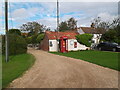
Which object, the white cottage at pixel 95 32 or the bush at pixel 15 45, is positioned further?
the white cottage at pixel 95 32

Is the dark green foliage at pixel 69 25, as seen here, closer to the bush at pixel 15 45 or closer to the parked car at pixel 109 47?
the parked car at pixel 109 47

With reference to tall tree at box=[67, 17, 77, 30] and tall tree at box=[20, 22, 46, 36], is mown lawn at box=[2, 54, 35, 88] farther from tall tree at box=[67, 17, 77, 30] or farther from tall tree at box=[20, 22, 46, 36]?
tall tree at box=[67, 17, 77, 30]

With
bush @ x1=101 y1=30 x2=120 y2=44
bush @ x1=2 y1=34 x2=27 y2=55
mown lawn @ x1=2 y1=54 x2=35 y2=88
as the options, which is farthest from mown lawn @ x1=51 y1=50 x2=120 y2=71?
bush @ x1=101 y1=30 x2=120 y2=44

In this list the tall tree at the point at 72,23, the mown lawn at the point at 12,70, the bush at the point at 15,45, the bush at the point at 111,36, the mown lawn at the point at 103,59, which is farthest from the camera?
the tall tree at the point at 72,23

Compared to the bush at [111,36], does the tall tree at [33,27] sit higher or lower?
higher

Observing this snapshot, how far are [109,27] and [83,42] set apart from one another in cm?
1724

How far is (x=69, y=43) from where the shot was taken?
27531mm

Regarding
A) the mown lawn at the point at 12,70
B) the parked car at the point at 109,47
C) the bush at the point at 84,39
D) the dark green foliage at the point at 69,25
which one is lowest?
the mown lawn at the point at 12,70

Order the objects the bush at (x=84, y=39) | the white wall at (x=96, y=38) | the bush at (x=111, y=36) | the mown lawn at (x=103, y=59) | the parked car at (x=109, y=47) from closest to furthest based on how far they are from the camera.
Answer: the mown lawn at (x=103, y=59)
the parked car at (x=109, y=47)
the bush at (x=84, y=39)
the bush at (x=111, y=36)
the white wall at (x=96, y=38)

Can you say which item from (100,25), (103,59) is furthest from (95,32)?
(103,59)

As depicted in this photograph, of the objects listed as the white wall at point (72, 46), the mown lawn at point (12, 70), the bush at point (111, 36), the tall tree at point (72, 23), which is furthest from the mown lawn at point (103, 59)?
the tall tree at point (72, 23)

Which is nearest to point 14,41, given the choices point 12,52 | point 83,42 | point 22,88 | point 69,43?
point 12,52

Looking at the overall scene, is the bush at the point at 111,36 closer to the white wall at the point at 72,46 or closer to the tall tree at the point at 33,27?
the white wall at the point at 72,46

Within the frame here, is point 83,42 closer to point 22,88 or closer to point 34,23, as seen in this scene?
point 22,88
